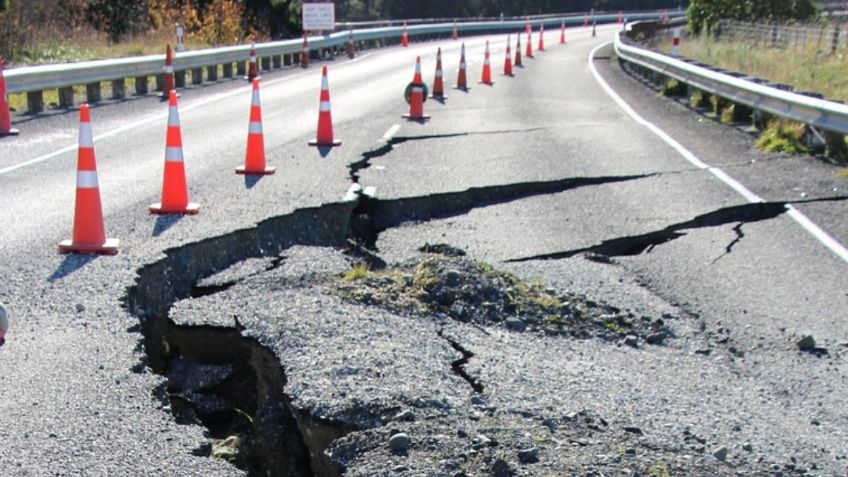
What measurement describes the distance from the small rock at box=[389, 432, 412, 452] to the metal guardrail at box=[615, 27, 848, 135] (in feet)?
27.1

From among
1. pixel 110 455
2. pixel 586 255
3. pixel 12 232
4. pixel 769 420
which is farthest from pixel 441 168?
pixel 110 455

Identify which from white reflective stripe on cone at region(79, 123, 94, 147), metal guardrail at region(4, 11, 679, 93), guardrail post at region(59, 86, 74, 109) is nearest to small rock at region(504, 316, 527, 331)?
white reflective stripe on cone at region(79, 123, 94, 147)

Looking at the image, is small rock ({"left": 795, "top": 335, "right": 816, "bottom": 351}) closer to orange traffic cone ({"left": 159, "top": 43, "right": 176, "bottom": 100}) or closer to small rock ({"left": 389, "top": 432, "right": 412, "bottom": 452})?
small rock ({"left": 389, "top": 432, "right": 412, "bottom": 452})

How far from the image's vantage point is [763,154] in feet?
40.5

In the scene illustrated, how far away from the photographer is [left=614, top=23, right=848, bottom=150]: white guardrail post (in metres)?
11.5

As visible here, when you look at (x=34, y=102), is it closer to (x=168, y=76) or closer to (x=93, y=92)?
(x=93, y=92)

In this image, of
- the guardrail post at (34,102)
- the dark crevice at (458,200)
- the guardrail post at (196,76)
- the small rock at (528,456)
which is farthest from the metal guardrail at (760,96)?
the guardrail post at (34,102)

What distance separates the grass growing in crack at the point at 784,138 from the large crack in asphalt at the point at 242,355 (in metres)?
5.46

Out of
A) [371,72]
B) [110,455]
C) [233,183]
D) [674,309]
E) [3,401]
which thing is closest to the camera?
[110,455]

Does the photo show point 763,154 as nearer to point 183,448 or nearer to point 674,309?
point 674,309

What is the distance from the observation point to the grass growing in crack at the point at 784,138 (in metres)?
12.6

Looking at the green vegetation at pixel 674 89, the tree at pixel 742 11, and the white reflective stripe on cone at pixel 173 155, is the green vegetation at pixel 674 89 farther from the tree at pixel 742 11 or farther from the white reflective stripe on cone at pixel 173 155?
the tree at pixel 742 11

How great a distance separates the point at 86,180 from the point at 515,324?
9.68ft

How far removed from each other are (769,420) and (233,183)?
619cm
